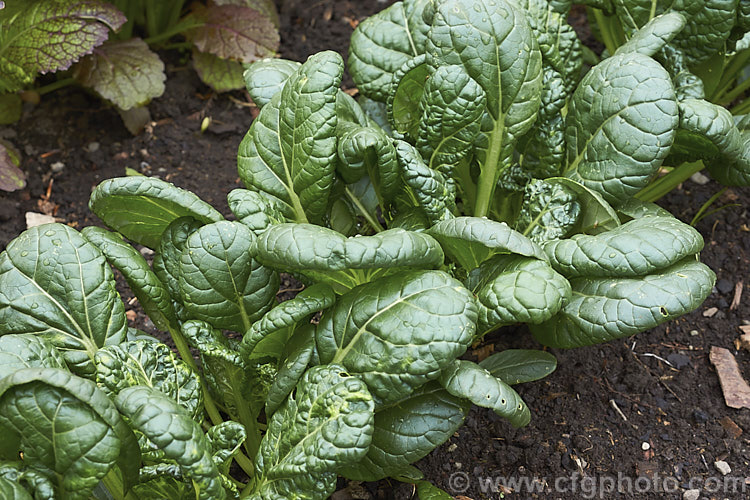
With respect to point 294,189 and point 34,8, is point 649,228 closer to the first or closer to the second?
point 294,189

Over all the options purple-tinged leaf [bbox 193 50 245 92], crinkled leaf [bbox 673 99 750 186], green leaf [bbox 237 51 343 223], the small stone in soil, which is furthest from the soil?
green leaf [bbox 237 51 343 223]

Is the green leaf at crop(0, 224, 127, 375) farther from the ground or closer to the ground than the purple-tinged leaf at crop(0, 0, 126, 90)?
closer to the ground

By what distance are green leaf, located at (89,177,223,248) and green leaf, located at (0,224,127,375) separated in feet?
0.45

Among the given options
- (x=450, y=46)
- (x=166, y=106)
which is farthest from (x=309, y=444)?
(x=166, y=106)

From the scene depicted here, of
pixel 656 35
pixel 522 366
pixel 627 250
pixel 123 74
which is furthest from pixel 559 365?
pixel 123 74

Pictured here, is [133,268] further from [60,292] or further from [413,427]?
[413,427]

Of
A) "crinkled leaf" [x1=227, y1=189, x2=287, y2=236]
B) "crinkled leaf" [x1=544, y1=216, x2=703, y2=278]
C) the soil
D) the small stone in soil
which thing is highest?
"crinkled leaf" [x1=227, y1=189, x2=287, y2=236]

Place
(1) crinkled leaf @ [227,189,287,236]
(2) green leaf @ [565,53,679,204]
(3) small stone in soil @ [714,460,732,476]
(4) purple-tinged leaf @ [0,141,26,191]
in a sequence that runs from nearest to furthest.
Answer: (1) crinkled leaf @ [227,189,287,236] < (2) green leaf @ [565,53,679,204] < (3) small stone in soil @ [714,460,732,476] < (4) purple-tinged leaf @ [0,141,26,191]

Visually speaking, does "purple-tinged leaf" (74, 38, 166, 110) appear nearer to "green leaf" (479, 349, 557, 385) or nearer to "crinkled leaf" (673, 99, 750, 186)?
"green leaf" (479, 349, 557, 385)

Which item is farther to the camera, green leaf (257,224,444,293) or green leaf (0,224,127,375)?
green leaf (0,224,127,375)

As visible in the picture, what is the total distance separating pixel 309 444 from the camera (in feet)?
5.70

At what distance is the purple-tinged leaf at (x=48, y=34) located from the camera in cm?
288

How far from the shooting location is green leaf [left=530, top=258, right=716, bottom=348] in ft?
6.34

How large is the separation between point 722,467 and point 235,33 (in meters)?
2.52
